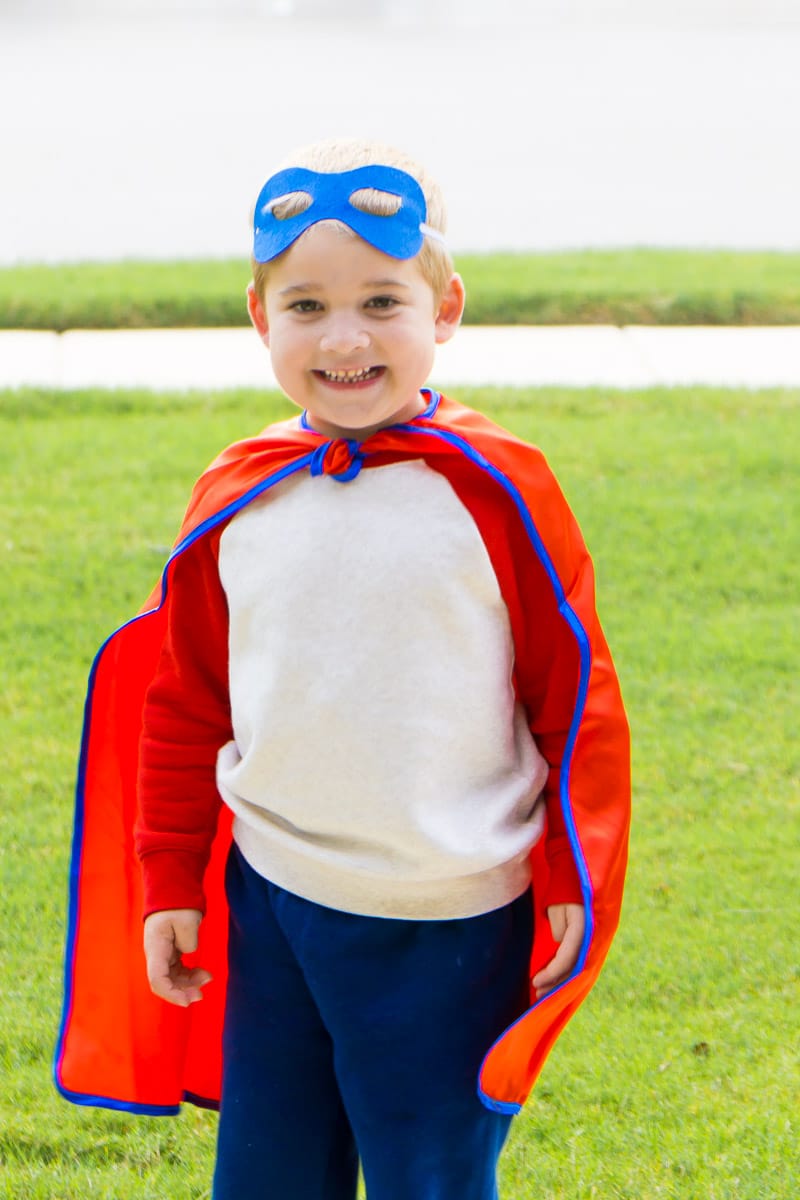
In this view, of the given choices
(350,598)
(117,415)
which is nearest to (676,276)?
(117,415)

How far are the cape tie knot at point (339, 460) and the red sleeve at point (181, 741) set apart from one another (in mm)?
220

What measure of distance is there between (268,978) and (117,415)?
4.70 m

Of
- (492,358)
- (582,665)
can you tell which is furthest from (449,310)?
(492,358)

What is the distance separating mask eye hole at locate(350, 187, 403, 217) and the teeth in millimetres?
168

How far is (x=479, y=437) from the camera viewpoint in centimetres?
185

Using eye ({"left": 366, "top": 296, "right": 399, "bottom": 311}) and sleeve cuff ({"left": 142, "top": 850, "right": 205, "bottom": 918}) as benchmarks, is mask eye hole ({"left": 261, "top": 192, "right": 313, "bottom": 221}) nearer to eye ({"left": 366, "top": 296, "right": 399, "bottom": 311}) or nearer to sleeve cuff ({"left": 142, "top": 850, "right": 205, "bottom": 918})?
eye ({"left": 366, "top": 296, "right": 399, "bottom": 311})

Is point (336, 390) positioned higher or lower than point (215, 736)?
higher

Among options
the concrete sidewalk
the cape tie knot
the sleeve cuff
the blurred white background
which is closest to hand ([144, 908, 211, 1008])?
the sleeve cuff

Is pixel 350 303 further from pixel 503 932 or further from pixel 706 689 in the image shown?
pixel 706 689

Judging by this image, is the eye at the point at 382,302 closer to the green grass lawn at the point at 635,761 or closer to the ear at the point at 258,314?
the ear at the point at 258,314

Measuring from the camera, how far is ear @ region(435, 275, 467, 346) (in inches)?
76.1

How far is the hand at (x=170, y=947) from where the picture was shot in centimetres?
200

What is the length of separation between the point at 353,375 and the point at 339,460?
95 millimetres

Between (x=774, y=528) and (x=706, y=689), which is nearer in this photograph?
(x=706, y=689)
